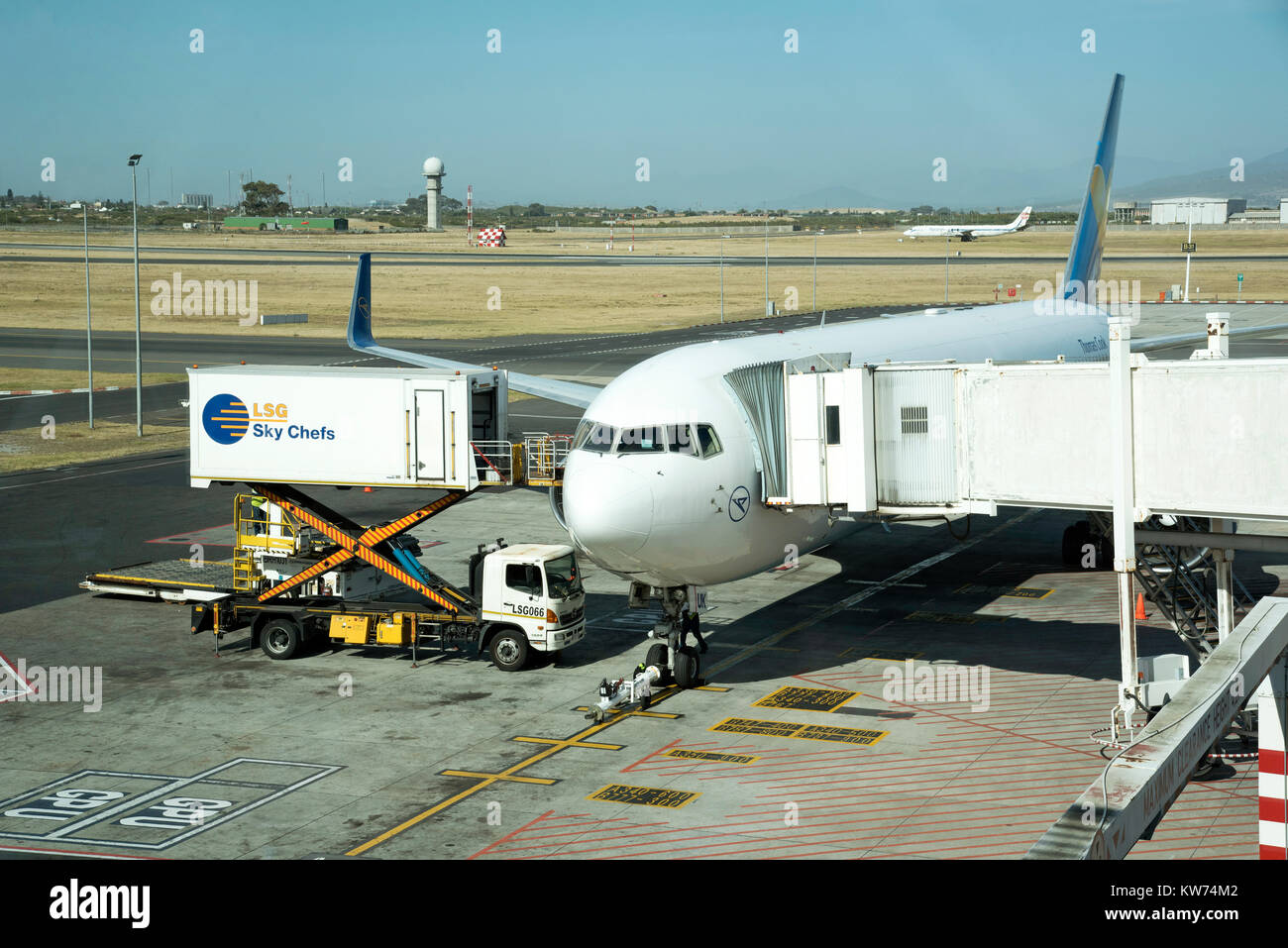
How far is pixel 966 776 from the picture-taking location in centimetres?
2247

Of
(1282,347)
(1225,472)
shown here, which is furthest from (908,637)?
(1282,347)

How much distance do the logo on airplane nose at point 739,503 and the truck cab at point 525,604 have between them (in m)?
5.22

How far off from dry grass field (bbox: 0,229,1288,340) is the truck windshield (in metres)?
79.7

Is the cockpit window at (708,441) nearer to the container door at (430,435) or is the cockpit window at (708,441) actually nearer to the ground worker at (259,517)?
the container door at (430,435)

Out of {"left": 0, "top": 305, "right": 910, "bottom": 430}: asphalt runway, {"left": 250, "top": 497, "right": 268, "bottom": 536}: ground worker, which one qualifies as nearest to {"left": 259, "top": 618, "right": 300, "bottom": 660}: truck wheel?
{"left": 250, "top": 497, "right": 268, "bottom": 536}: ground worker

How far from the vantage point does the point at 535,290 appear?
490 feet

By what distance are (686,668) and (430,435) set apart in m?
8.05

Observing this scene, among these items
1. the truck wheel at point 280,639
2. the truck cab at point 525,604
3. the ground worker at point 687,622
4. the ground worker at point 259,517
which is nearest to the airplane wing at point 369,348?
the ground worker at point 259,517

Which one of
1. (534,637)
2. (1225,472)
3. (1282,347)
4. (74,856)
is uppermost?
(1282,347)

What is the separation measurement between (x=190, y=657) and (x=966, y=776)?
60.1ft

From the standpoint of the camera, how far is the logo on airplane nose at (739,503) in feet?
86.5

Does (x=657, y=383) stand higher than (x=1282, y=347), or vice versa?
(x=1282, y=347)
